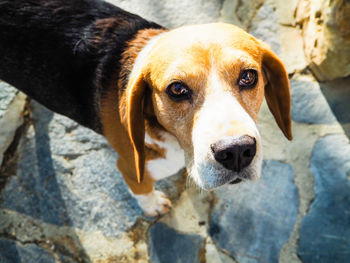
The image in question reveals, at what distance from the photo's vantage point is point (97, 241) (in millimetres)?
2975

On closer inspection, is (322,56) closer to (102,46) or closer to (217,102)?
(217,102)

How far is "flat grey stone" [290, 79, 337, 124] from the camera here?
312 cm

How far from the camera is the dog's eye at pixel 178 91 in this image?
71.7 inches

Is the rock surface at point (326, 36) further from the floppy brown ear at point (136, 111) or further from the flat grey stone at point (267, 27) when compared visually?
the floppy brown ear at point (136, 111)

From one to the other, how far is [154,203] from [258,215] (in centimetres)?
89

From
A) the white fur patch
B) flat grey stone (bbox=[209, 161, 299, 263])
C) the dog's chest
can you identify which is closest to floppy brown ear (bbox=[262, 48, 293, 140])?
the white fur patch

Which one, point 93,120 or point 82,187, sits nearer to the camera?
point 93,120

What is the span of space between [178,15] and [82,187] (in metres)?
1.95

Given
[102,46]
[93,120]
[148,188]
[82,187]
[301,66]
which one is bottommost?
[82,187]

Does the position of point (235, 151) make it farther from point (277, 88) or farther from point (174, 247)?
point (174, 247)

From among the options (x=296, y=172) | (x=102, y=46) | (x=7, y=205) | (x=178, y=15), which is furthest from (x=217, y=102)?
(x=7, y=205)

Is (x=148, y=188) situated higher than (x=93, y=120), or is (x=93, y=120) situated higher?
(x=93, y=120)

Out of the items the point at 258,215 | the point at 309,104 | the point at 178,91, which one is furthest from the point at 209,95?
the point at 309,104

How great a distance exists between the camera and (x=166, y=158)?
7.57 feet
